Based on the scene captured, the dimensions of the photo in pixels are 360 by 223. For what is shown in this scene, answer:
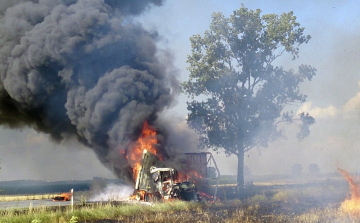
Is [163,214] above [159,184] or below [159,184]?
below

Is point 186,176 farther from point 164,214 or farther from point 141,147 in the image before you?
point 164,214

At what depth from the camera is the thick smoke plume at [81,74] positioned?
3064 cm

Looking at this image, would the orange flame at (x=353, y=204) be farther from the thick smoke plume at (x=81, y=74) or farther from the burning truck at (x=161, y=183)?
the thick smoke plume at (x=81, y=74)

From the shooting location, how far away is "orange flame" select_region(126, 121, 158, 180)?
2878cm

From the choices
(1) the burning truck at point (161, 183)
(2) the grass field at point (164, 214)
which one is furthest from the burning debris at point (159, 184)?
(2) the grass field at point (164, 214)

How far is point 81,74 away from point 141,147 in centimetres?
938

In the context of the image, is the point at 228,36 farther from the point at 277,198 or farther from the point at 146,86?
the point at 277,198

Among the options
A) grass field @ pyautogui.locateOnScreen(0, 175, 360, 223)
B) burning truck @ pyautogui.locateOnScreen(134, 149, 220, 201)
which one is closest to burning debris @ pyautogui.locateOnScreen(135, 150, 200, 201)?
burning truck @ pyautogui.locateOnScreen(134, 149, 220, 201)

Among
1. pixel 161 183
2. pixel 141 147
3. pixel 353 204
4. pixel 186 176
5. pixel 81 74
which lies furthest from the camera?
pixel 81 74

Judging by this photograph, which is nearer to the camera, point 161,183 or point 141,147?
point 161,183

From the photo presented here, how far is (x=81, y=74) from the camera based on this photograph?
33719 millimetres

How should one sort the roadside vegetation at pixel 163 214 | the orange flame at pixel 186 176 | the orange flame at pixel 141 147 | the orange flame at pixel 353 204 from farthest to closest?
the orange flame at pixel 141 147 < the orange flame at pixel 186 176 < the orange flame at pixel 353 204 < the roadside vegetation at pixel 163 214

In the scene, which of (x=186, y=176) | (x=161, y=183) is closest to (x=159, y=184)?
(x=161, y=183)

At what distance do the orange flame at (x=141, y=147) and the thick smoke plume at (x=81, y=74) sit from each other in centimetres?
60
